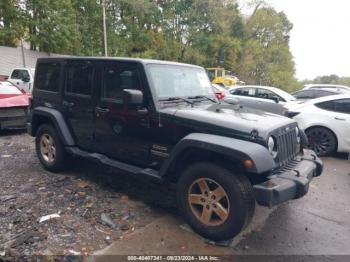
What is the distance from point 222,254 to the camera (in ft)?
10.8

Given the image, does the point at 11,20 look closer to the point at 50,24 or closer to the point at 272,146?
the point at 50,24

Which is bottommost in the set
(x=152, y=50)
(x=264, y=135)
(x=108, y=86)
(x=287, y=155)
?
(x=287, y=155)

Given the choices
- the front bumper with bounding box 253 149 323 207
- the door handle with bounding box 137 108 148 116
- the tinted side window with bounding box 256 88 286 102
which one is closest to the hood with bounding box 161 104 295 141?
the door handle with bounding box 137 108 148 116

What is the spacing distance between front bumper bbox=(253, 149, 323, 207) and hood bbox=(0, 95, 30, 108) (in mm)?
7002

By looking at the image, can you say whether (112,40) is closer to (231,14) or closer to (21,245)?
(231,14)

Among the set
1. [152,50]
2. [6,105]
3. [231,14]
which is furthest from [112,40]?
[6,105]

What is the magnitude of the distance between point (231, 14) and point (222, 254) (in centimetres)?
3587

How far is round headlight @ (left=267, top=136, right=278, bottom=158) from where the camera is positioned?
11.2ft

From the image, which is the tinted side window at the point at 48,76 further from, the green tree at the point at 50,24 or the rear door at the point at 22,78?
the green tree at the point at 50,24

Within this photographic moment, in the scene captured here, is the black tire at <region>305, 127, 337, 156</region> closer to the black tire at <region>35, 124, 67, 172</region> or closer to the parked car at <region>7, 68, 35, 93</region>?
the black tire at <region>35, 124, 67, 172</region>

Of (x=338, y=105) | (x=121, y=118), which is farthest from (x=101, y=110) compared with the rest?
(x=338, y=105)

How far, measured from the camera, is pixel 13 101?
26.9 feet

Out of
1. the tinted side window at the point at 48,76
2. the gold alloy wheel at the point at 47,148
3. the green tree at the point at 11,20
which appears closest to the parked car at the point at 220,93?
the tinted side window at the point at 48,76

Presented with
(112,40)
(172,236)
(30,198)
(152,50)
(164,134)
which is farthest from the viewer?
(152,50)
